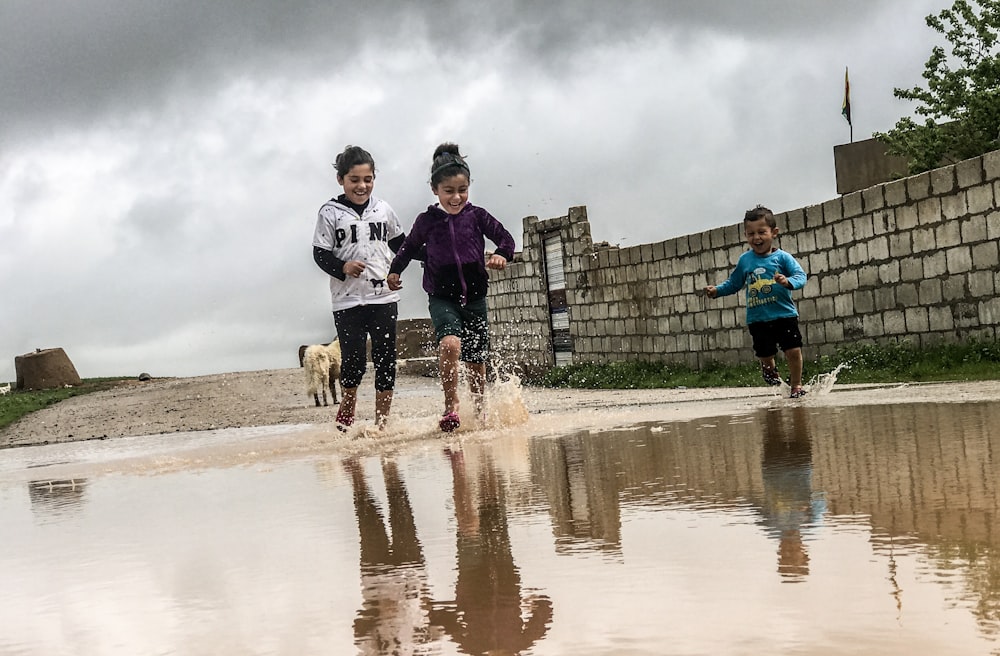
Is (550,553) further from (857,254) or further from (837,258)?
(837,258)

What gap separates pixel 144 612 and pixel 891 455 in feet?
9.38

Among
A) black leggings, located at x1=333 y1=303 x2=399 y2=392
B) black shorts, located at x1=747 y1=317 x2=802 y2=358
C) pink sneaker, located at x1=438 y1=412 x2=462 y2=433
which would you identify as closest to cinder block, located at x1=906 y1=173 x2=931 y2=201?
black shorts, located at x1=747 y1=317 x2=802 y2=358

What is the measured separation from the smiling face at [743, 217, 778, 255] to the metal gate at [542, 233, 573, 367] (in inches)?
392

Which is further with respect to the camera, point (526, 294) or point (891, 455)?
point (526, 294)

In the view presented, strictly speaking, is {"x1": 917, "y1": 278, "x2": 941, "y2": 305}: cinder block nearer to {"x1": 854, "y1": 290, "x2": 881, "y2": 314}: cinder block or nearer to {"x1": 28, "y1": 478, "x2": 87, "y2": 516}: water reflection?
{"x1": 854, "y1": 290, "x2": 881, "y2": 314}: cinder block

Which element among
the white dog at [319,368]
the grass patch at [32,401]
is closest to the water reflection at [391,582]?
the white dog at [319,368]

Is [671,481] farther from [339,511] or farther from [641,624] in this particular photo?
[641,624]

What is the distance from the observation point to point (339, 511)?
13.2 ft

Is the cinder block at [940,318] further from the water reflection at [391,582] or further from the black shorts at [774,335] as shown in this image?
the water reflection at [391,582]

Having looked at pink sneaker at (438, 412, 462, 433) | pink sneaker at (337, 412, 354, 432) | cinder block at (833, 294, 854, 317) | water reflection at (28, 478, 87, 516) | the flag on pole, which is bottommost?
water reflection at (28, 478, 87, 516)

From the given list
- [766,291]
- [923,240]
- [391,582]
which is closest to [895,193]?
[923,240]

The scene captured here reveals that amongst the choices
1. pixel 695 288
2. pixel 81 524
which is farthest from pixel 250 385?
pixel 81 524

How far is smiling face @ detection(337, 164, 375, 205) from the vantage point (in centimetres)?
768

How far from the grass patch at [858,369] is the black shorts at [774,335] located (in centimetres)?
241
